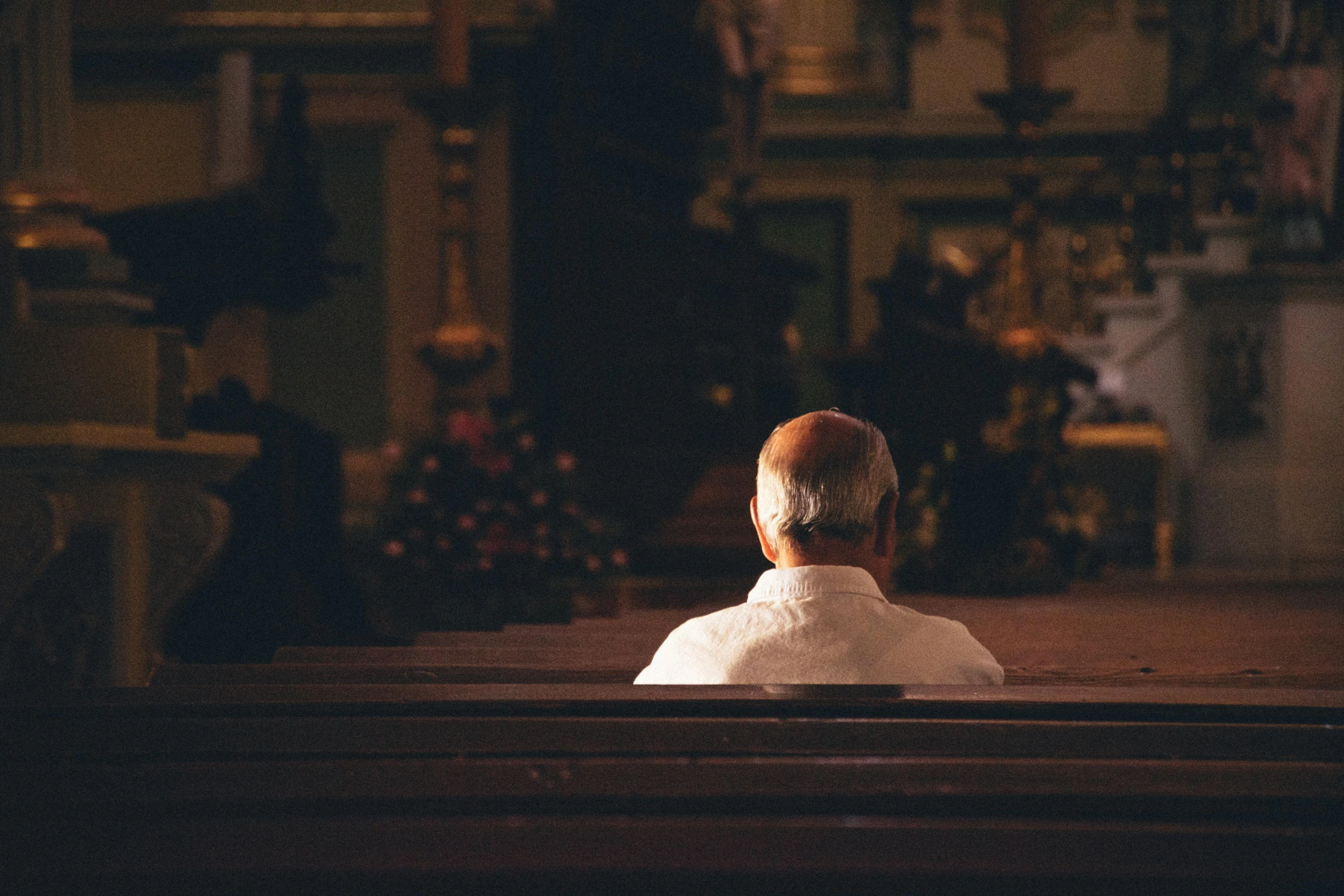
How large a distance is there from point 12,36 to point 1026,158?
14.4 ft

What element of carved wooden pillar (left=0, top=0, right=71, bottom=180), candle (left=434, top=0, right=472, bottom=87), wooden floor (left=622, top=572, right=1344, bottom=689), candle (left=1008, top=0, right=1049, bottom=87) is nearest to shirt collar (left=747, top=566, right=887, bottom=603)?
wooden floor (left=622, top=572, right=1344, bottom=689)

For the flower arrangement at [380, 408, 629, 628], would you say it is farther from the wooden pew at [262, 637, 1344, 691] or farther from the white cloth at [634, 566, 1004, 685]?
the white cloth at [634, 566, 1004, 685]

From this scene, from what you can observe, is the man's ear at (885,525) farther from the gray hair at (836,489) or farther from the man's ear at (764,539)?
the man's ear at (764,539)

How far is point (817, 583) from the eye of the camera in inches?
83.7

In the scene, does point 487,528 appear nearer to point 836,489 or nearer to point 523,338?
point 523,338

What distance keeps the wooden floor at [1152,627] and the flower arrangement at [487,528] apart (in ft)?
1.04

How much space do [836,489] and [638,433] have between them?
19.1 ft

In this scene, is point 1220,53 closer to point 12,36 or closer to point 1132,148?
point 1132,148

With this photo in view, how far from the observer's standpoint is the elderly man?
2.10 m

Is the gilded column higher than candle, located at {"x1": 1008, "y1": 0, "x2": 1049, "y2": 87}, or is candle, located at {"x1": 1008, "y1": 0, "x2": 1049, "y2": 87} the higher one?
the gilded column

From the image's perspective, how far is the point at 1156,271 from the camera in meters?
10.1

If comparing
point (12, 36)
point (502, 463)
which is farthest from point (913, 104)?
point (12, 36)

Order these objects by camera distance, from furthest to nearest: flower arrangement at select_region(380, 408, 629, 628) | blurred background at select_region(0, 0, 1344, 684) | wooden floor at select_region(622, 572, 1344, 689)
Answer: flower arrangement at select_region(380, 408, 629, 628) → blurred background at select_region(0, 0, 1344, 684) → wooden floor at select_region(622, 572, 1344, 689)

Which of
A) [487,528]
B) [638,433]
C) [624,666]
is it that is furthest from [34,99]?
[638,433]
